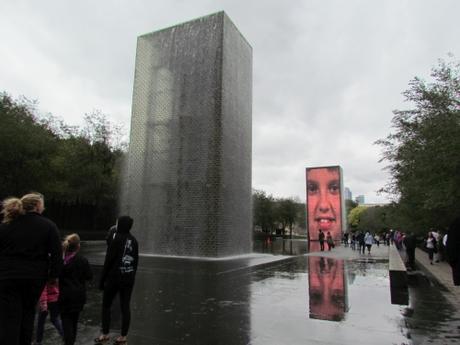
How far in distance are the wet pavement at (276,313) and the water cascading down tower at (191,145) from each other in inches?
324

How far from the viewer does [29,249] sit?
371cm

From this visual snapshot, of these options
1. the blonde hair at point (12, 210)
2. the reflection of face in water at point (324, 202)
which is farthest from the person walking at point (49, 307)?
the reflection of face in water at point (324, 202)

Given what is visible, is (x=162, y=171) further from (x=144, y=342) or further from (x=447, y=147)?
(x=144, y=342)

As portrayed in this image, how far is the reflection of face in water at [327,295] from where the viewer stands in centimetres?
682

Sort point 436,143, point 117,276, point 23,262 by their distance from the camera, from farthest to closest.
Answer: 1. point 436,143
2. point 117,276
3. point 23,262

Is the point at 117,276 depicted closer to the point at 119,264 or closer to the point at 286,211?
the point at 119,264

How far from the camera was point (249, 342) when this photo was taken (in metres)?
5.10

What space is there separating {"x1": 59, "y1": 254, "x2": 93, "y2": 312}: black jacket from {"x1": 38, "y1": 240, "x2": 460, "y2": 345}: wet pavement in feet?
3.00

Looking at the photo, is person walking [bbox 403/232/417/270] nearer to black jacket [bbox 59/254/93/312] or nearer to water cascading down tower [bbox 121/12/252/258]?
water cascading down tower [bbox 121/12/252/258]

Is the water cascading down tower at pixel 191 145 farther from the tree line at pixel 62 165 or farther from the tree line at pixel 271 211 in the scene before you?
the tree line at pixel 271 211

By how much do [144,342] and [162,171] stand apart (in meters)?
16.1

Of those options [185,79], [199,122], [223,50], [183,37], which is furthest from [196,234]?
[183,37]

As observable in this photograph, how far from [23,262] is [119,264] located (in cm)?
159

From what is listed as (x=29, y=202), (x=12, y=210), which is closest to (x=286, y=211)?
(x=29, y=202)
